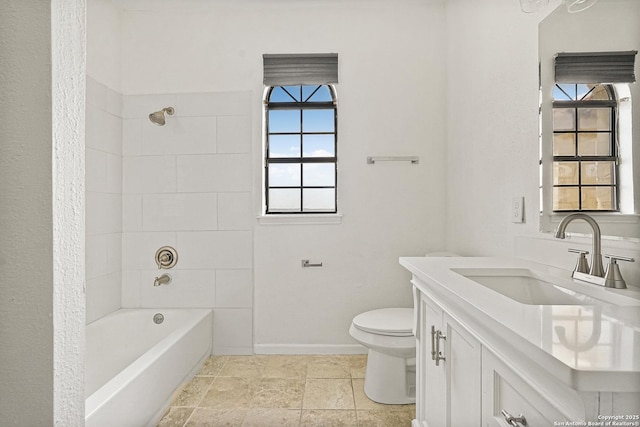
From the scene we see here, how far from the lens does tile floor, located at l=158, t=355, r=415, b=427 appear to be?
5.80 ft

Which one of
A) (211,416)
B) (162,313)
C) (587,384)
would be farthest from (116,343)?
(587,384)

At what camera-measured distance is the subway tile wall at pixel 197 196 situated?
8.45 ft

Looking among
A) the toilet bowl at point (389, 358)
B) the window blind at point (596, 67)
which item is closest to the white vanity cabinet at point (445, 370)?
the toilet bowl at point (389, 358)

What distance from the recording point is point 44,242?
58 cm

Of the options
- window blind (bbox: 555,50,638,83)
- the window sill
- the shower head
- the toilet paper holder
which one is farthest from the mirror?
the shower head

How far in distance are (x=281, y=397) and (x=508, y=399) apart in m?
1.52

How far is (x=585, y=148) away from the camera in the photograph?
1147 mm

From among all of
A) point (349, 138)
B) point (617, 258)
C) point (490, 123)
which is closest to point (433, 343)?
point (617, 258)

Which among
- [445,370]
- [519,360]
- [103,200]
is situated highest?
[103,200]

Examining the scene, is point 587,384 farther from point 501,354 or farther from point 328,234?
point 328,234

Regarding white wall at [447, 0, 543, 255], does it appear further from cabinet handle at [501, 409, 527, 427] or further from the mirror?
cabinet handle at [501, 409, 527, 427]

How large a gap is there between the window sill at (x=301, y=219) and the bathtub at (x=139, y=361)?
77 centimetres

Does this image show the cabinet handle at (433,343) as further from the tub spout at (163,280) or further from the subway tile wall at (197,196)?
the tub spout at (163,280)

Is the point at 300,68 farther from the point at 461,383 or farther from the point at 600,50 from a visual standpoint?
the point at 461,383
